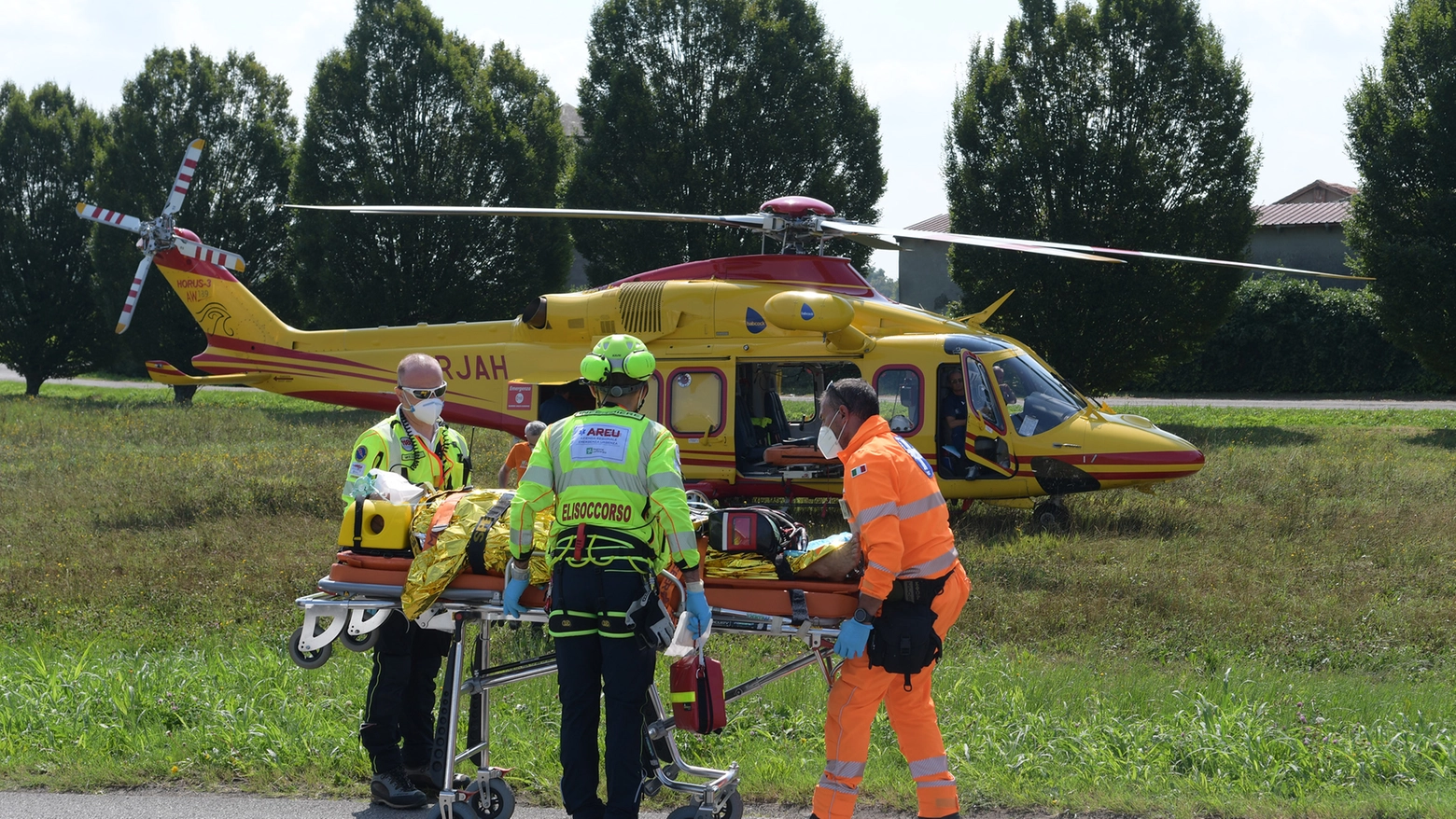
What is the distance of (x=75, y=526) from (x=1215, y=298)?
21.0 m

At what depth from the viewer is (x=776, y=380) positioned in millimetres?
12719

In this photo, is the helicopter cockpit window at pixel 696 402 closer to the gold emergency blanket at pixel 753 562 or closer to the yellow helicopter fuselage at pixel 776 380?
the yellow helicopter fuselage at pixel 776 380

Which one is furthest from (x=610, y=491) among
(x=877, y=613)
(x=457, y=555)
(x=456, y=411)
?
(x=456, y=411)

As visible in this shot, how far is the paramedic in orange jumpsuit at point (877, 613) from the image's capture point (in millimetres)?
4617

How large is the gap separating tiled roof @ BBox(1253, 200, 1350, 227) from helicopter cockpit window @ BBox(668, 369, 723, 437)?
32.9 meters

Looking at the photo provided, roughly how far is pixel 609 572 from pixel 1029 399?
8.15m

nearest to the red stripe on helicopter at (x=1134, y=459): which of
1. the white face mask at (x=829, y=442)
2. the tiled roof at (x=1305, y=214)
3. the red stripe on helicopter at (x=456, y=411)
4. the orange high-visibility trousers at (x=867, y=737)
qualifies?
the red stripe on helicopter at (x=456, y=411)

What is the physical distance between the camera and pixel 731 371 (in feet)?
39.1

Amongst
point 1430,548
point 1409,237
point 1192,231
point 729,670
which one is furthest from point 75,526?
point 1409,237

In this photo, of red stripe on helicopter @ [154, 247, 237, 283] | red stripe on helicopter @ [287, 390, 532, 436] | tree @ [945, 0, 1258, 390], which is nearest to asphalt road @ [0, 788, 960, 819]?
red stripe on helicopter @ [287, 390, 532, 436]

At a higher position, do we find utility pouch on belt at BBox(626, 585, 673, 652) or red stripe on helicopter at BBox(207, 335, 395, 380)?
red stripe on helicopter at BBox(207, 335, 395, 380)

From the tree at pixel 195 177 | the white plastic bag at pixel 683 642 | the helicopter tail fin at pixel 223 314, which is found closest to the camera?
the white plastic bag at pixel 683 642

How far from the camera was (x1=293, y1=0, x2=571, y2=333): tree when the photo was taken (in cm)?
2948

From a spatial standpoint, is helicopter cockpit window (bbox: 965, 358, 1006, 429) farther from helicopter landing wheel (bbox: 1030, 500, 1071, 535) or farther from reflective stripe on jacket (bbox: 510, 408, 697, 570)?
reflective stripe on jacket (bbox: 510, 408, 697, 570)
